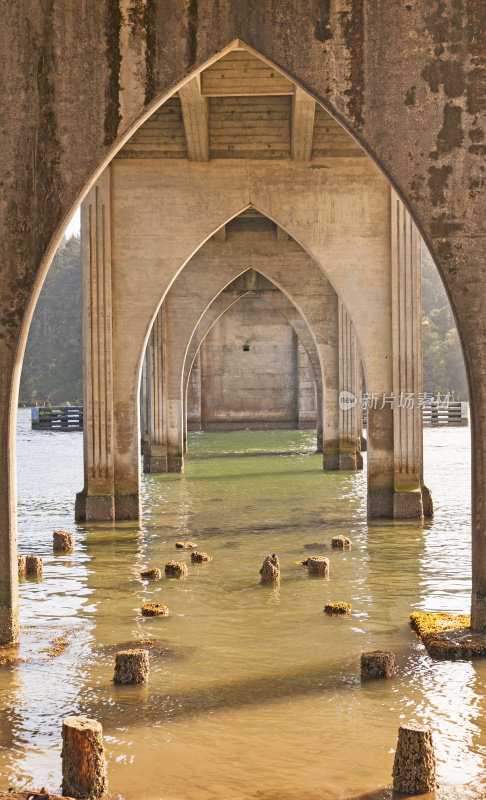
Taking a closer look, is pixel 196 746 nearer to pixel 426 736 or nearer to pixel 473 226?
pixel 426 736

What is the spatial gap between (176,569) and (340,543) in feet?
8.42

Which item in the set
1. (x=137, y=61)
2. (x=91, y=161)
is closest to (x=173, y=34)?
(x=137, y=61)

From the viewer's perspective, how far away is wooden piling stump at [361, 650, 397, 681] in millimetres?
6840

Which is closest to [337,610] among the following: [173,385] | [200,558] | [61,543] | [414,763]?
[200,558]

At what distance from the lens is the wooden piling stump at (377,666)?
6840 mm

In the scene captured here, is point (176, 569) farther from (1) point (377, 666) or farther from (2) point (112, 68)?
(2) point (112, 68)

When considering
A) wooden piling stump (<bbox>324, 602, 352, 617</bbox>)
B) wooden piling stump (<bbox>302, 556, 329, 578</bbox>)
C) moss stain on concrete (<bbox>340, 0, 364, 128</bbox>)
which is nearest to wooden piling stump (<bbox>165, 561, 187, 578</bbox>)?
wooden piling stump (<bbox>302, 556, 329, 578</bbox>)

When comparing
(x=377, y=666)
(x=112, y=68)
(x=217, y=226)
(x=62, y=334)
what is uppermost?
(x=62, y=334)

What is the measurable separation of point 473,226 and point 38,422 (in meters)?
42.1

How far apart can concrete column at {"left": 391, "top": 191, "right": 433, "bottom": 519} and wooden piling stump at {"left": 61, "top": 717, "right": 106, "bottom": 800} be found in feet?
33.1

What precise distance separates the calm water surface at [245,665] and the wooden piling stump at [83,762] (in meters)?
0.14

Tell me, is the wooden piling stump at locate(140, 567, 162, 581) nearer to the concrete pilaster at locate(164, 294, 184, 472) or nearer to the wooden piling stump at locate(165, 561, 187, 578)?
the wooden piling stump at locate(165, 561, 187, 578)

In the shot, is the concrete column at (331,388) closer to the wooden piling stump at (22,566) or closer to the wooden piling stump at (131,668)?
the wooden piling stump at (22,566)

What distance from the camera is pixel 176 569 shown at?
35.2ft
